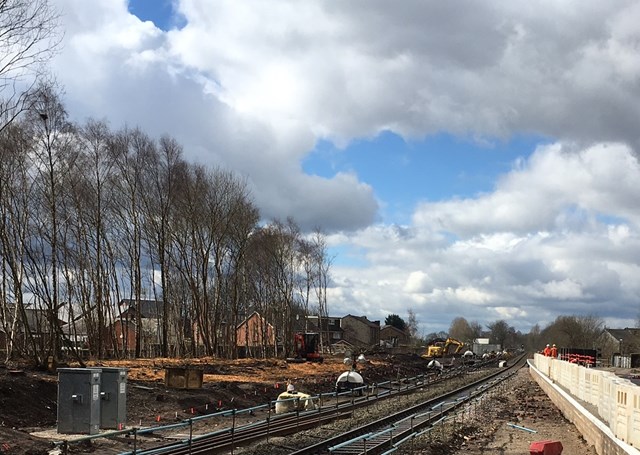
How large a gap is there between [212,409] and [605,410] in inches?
555

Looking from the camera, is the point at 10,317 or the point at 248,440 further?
the point at 10,317

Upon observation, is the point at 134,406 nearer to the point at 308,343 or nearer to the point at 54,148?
the point at 54,148

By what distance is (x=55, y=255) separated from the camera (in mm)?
41031

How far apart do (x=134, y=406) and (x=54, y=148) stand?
19853mm

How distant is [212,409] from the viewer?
26.8 m

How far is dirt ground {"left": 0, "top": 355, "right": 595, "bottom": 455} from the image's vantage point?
63.3 feet

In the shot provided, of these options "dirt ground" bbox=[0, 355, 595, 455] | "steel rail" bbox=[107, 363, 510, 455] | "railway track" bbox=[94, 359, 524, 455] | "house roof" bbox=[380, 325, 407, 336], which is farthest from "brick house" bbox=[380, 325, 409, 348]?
"steel rail" bbox=[107, 363, 510, 455]

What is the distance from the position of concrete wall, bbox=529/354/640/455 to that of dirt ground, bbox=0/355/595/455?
0.59m

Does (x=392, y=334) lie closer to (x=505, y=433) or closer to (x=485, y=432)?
(x=485, y=432)

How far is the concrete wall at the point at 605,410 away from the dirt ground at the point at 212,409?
59 centimetres

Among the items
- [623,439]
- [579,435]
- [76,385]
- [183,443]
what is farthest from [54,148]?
[623,439]

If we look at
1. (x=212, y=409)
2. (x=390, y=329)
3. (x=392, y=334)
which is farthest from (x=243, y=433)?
(x=390, y=329)

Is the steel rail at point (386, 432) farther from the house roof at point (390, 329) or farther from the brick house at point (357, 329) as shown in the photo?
the house roof at point (390, 329)

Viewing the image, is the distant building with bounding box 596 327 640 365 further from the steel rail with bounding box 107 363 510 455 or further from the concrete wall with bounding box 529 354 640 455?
the steel rail with bounding box 107 363 510 455
